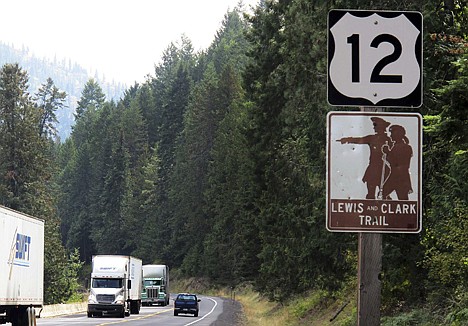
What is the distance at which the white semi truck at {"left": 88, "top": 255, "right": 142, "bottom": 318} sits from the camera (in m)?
56.6

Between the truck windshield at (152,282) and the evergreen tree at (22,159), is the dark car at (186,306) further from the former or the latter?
the evergreen tree at (22,159)

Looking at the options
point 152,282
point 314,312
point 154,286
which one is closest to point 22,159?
point 154,286

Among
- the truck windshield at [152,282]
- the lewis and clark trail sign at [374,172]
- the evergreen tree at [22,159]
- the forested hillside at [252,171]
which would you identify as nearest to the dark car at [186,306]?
Result: the forested hillside at [252,171]

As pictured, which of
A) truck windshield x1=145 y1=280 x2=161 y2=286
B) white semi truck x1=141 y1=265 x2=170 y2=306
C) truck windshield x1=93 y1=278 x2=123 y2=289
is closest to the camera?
truck windshield x1=93 y1=278 x2=123 y2=289

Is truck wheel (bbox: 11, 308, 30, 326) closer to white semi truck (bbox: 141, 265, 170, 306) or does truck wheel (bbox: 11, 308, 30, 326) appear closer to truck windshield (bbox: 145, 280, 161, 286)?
truck windshield (bbox: 145, 280, 161, 286)

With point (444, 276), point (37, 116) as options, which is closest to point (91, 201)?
point (37, 116)

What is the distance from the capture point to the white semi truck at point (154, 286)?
82.2 m

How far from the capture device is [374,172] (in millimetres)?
6645

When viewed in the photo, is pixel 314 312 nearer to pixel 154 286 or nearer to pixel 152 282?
pixel 152 282

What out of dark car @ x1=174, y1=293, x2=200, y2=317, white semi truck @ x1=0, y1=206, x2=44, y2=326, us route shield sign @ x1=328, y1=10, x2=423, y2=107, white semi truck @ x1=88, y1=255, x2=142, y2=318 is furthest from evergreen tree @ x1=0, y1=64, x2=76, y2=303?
us route shield sign @ x1=328, y1=10, x2=423, y2=107

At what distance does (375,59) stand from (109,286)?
51.3 m

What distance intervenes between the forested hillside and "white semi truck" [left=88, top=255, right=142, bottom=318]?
8160mm

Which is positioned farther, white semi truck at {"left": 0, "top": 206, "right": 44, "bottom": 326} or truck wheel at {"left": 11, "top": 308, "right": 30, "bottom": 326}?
truck wheel at {"left": 11, "top": 308, "right": 30, "bottom": 326}

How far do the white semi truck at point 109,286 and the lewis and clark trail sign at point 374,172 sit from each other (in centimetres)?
5063
